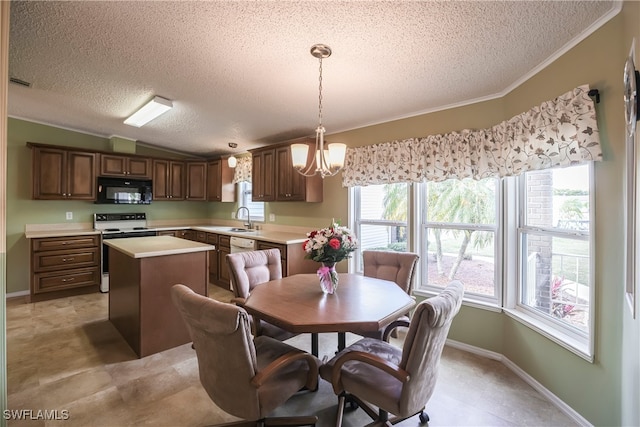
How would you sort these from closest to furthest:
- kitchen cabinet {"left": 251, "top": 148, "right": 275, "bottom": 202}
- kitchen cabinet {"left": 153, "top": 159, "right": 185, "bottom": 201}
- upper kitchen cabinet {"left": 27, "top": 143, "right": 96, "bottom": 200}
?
upper kitchen cabinet {"left": 27, "top": 143, "right": 96, "bottom": 200} < kitchen cabinet {"left": 251, "top": 148, "right": 275, "bottom": 202} < kitchen cabinet {"left": 153, "top": 159, "right": 185, "bottom": 201}

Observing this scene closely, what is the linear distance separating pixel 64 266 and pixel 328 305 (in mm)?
4511

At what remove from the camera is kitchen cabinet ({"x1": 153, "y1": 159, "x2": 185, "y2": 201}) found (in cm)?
529

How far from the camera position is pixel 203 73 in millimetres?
2461

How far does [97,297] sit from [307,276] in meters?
3.80

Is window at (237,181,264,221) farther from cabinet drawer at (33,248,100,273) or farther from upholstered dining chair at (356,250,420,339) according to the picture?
upholstered dining chair at (356,250,420,339)

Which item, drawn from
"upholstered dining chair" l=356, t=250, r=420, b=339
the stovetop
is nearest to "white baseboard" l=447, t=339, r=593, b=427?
"upholstered dining chair" l=356, t=250, r=420, b=339

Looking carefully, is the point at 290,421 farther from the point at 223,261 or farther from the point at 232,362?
the point at 223,261

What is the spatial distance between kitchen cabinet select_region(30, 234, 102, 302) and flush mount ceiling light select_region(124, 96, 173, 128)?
2.03 meters

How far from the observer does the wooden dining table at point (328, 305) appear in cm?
153

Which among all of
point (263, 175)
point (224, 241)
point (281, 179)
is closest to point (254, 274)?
point (281, 179)

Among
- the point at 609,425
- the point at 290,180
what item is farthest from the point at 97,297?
the point at 609,425

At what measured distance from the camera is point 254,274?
2557 mm

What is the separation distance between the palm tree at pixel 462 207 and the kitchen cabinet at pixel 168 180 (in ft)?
15.3

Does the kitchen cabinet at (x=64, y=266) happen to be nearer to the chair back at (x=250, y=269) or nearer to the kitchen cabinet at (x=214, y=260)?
the kitchen cabinet at (x=214, y=260)
